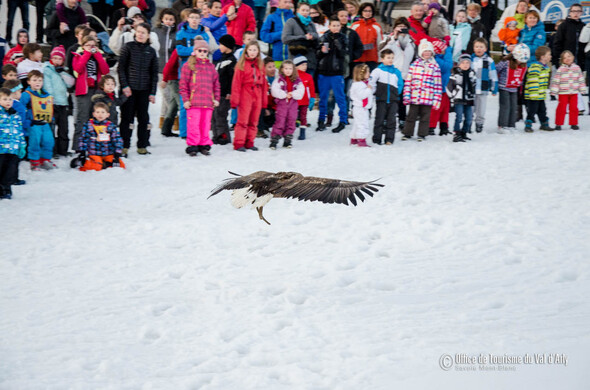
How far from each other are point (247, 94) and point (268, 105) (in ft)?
3.19

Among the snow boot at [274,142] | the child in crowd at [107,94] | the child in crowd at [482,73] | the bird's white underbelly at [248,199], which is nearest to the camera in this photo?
the bird's white underbelly at [248,199]

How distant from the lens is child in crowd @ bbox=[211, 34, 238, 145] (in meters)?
11.9

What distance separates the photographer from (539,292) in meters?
6.90

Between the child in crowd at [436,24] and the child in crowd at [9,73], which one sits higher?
the child in crowd at [436,24]

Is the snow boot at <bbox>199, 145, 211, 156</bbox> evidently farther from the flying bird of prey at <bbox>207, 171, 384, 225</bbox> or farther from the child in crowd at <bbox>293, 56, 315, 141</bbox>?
the flying bird of prey at <bbox>207, 171, 384, 225</bbox>

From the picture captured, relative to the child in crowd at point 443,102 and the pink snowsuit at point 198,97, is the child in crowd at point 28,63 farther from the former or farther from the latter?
the child in crowd at point 443,102

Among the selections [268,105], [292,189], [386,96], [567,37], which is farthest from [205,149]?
[567,37]

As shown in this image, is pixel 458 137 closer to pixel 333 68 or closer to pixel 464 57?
pixel 464 57

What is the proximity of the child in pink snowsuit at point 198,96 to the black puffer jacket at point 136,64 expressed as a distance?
570 millimetres

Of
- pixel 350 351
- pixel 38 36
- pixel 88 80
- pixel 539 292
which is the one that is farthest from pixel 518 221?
pixel 38 36

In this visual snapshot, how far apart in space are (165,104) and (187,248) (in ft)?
17.3

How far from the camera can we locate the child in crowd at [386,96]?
12125 millimetres

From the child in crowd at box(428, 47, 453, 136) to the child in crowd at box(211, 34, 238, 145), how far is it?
3615 mm

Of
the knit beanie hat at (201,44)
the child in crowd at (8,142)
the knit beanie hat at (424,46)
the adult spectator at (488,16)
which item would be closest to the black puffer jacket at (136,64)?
the knit beanie hat at (201,44)
